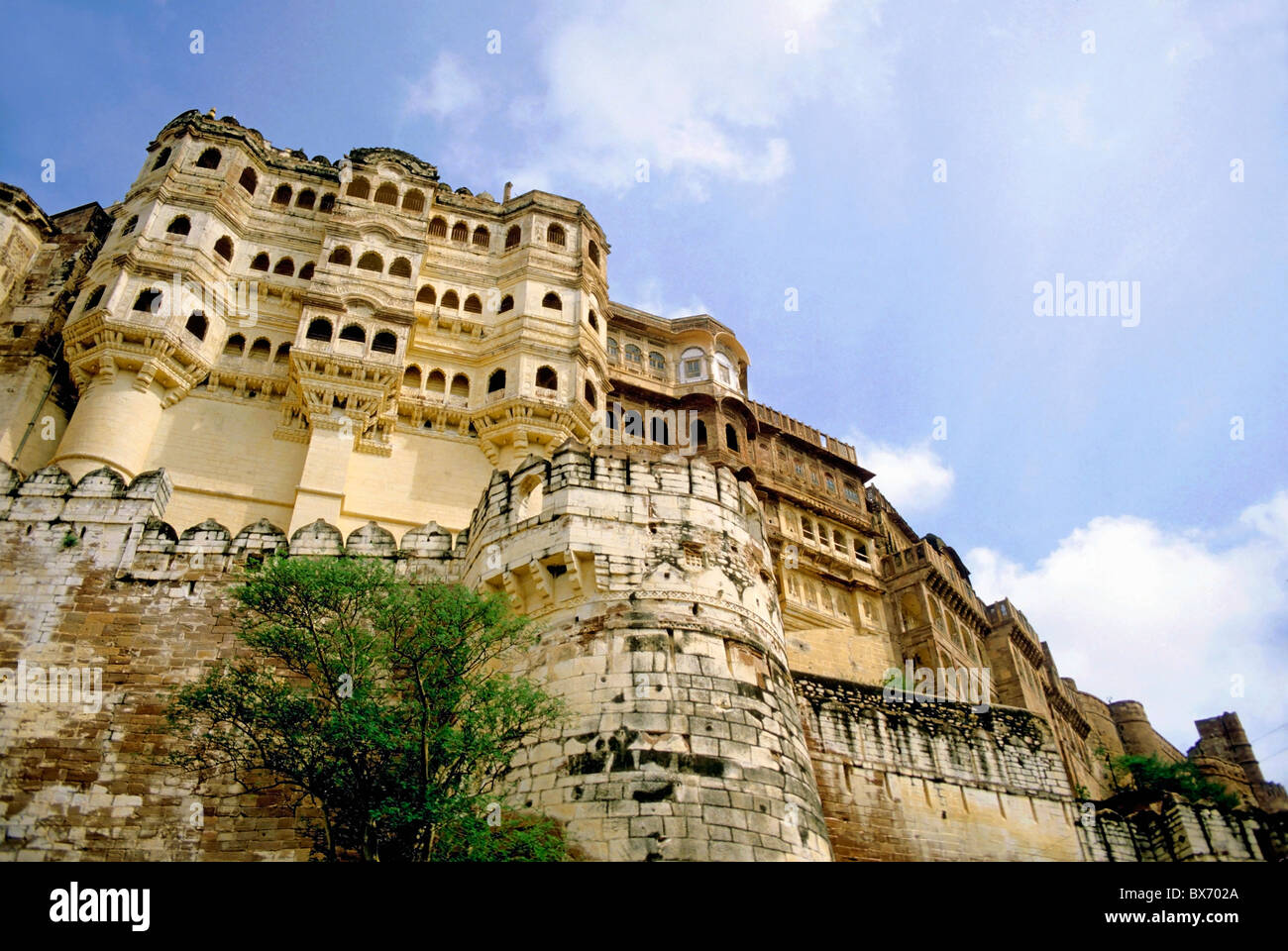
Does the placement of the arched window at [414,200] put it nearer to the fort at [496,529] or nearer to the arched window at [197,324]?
the fort at [496,529]

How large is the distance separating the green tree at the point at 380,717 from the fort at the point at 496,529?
2.34 ft

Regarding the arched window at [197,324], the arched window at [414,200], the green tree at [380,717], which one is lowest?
the green tree at [380,717]

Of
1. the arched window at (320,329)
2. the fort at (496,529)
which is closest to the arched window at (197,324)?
the fort at (496,529)

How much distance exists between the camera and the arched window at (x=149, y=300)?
2686 centimetres

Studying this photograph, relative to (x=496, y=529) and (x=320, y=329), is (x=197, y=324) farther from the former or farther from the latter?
(x=496, y=529)

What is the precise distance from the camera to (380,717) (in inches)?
430

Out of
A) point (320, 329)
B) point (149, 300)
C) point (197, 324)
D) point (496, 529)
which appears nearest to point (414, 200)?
point (320, 329)

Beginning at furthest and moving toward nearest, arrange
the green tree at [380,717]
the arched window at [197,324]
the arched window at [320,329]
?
the arched window at [320,329] < the arched window at [197,324] < the green tree at [380,717]

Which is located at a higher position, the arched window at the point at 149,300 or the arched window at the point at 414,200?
the arched window at the point at 414,200

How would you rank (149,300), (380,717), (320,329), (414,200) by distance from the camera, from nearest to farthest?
(380,717)
(149,300)
(320,329)
(414,200)

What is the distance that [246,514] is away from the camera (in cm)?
2497

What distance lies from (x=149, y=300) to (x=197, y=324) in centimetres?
142
